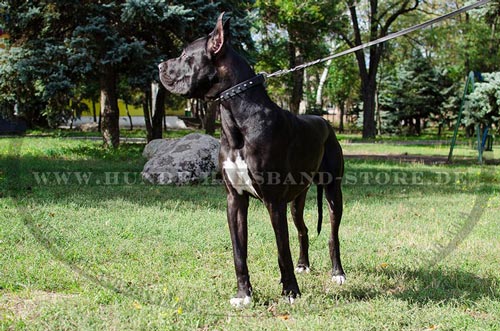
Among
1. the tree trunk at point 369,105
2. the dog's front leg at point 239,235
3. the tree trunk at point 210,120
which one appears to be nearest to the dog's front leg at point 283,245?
the dog's front leg at point 239,235

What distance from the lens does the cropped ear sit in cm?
364

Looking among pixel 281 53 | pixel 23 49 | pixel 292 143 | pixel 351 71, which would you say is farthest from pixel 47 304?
pixel 351 71

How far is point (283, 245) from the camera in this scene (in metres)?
3.89

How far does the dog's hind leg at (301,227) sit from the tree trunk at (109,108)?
11.0m

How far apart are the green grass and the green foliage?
19.0ft

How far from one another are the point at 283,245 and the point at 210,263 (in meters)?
1.51

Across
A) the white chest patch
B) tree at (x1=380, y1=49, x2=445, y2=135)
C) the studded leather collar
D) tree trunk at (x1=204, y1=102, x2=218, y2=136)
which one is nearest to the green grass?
the white chest patch

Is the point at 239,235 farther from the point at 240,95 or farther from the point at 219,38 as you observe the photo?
the point at 219,38

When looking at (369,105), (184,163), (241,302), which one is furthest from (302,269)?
(369,105)

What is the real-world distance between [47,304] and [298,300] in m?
1.89

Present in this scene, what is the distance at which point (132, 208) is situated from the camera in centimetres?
767

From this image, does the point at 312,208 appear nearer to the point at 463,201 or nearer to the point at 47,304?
the point at 463,201

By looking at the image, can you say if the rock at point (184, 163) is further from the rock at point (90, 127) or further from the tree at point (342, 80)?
the rock at point (90, 127)

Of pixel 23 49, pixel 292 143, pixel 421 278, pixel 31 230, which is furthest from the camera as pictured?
pixel 23 49
